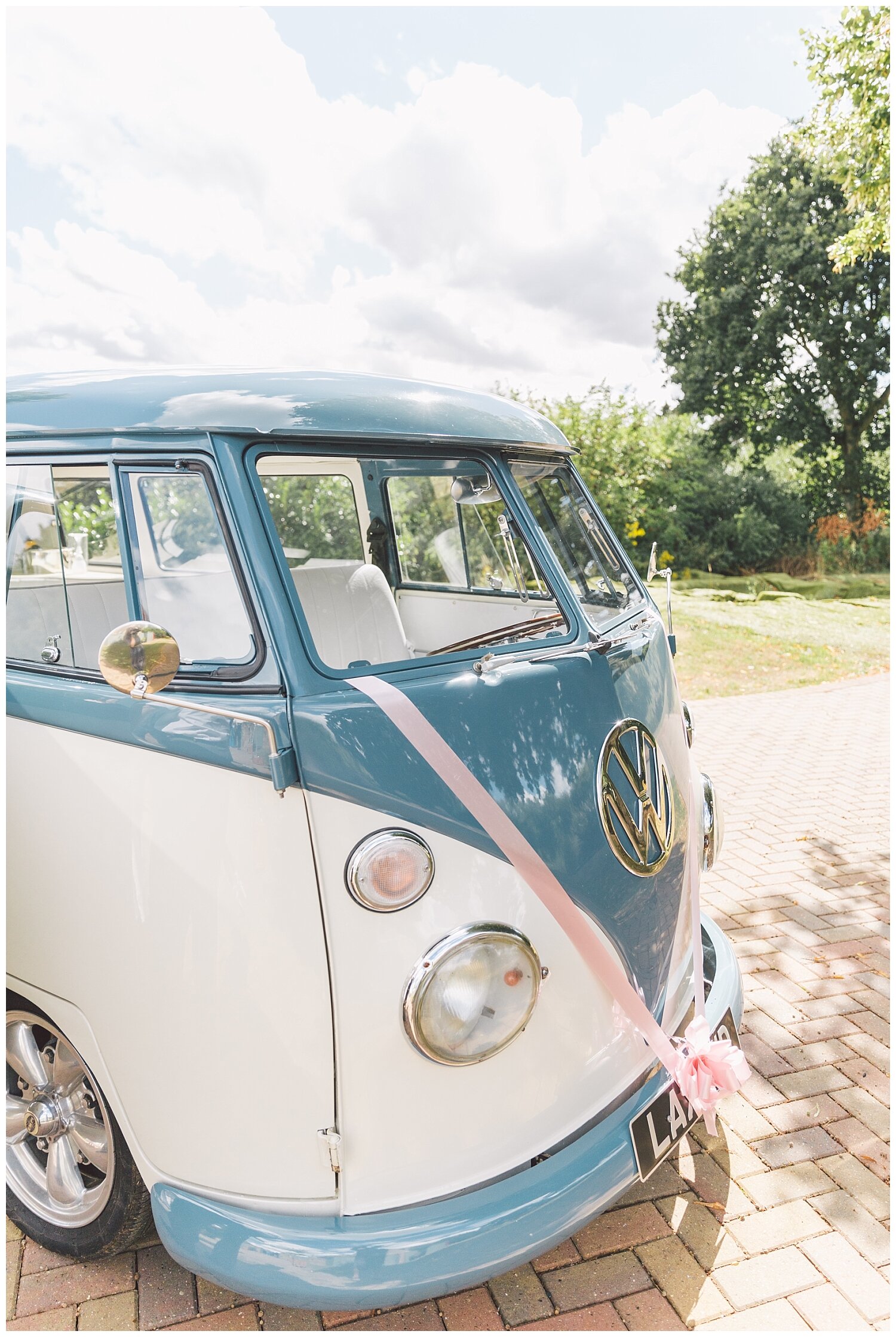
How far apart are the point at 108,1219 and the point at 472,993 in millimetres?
1145

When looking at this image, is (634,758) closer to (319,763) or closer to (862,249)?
(319,763)

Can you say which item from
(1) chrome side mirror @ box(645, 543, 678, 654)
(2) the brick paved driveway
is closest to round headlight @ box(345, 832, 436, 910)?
(2) the brick paved driveway

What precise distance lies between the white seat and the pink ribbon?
2.82ft

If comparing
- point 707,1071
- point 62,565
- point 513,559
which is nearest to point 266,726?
point 62,565

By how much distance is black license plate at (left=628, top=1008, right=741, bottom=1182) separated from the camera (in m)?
1.92

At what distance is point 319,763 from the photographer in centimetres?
165

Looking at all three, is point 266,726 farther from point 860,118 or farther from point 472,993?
point 860,118

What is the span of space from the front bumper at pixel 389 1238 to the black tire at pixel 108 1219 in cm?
20

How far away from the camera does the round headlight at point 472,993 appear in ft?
5.56

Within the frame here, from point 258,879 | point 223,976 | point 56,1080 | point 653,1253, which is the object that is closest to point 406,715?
point 258,879

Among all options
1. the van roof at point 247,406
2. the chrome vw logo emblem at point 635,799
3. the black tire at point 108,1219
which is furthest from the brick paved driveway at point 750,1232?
the van roof at point 247,406

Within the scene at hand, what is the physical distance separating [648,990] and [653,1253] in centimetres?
73

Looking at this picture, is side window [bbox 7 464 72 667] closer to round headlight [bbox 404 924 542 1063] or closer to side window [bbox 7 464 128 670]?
side window [bbox 7 464 128 670]

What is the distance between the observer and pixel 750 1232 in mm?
2277
